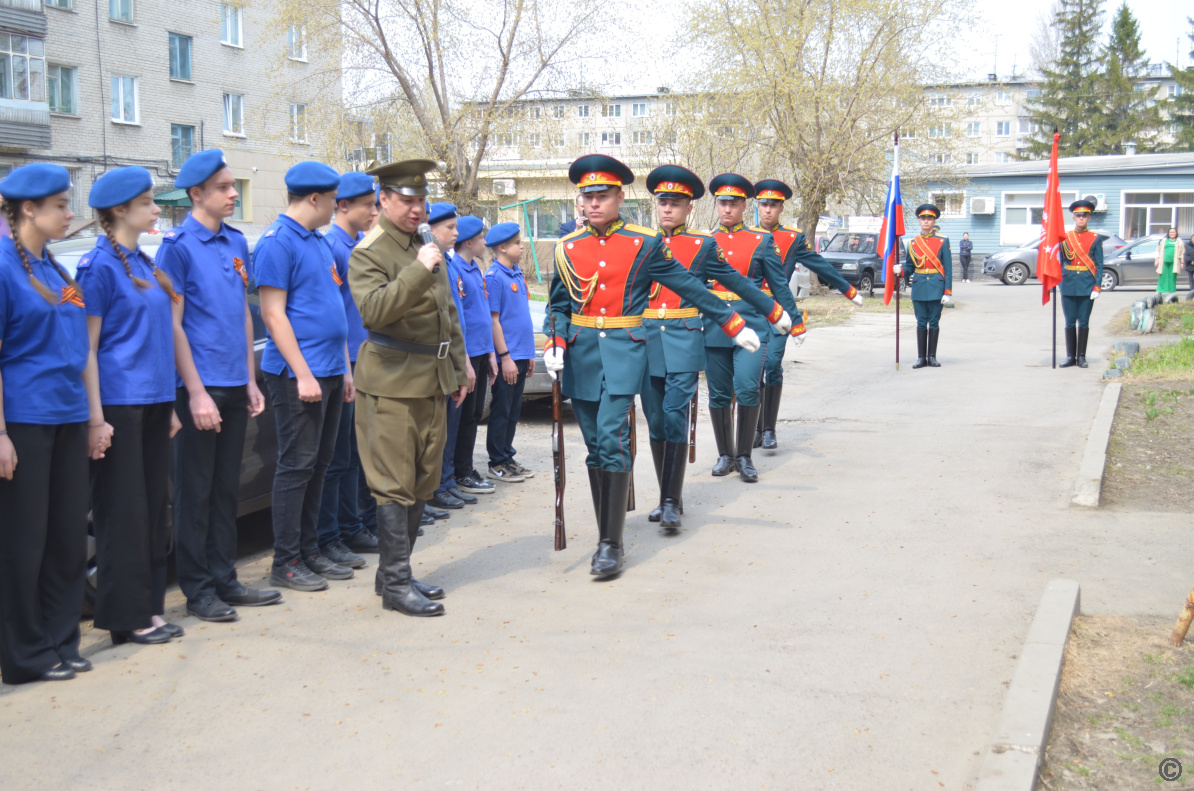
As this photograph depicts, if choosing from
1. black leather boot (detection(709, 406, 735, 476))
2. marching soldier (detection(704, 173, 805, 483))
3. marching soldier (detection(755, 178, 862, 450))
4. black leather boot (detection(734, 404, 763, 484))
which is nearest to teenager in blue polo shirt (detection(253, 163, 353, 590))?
marching soldier (detection(704, 173, 805, 483))

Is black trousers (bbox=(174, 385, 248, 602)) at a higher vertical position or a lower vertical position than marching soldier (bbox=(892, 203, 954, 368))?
lower

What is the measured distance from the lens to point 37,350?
4.13 meters

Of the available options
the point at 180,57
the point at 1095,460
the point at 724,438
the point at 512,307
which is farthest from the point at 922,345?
the point at 180,57

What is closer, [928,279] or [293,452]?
[293,452]

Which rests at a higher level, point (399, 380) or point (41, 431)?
point (399, 380)

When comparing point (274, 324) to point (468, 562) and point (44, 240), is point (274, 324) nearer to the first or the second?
point (44, 240)

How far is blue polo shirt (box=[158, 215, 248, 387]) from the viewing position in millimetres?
4898

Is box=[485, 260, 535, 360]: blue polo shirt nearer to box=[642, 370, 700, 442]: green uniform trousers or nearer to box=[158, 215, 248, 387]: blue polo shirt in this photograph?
box=[642, 370, 700, 442]: green uniform trousers

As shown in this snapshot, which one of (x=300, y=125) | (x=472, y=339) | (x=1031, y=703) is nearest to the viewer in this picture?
(x=1031, y=703)

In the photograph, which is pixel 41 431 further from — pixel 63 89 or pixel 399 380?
pixel 63 89

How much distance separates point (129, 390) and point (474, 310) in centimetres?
349

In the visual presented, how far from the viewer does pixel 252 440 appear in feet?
19.5

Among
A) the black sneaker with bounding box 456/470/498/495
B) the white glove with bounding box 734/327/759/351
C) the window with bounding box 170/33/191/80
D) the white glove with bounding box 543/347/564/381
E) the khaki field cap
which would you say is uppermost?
the window with bounding box 170/33/191/80

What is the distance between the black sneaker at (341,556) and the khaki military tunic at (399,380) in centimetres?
98
